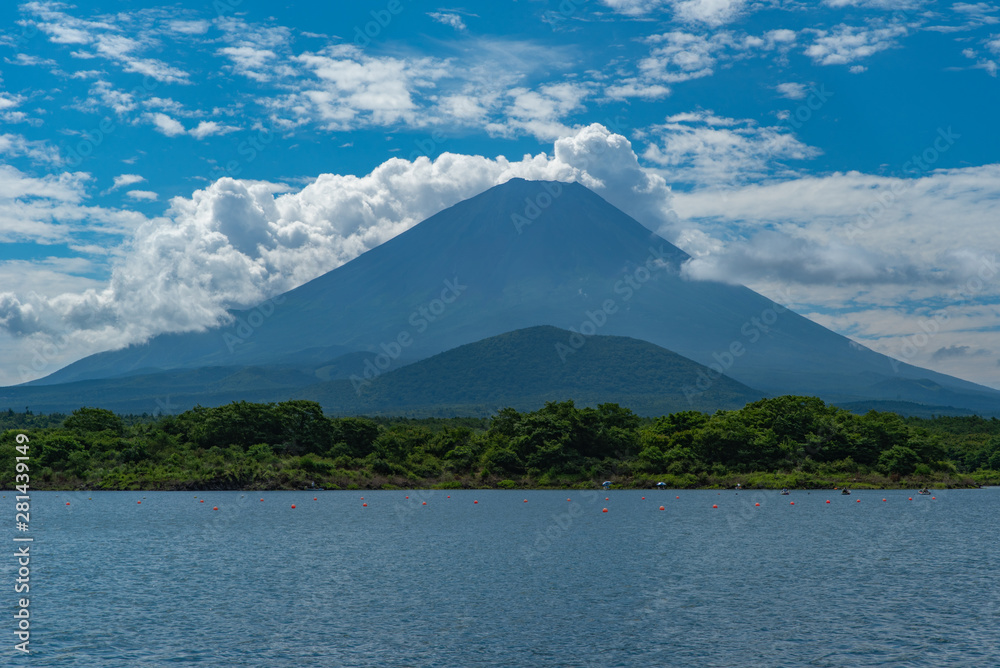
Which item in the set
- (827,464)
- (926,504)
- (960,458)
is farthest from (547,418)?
(960,458)

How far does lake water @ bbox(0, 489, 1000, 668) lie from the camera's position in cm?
2473

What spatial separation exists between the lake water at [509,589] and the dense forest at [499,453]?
28080 millimetres

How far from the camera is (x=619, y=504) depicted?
7556 cm

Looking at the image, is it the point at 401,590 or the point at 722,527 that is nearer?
the point at 401,590

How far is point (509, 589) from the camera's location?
1347 inches

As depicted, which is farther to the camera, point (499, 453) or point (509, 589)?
point (499, 453)

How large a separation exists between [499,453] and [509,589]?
2475 inches

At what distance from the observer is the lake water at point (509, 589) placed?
2473cm

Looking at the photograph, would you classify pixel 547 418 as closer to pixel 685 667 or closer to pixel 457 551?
pixel 457 551

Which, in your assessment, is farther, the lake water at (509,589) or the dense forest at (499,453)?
the dense forest at (499,453)

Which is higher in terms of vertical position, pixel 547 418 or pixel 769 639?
pixel 547 418

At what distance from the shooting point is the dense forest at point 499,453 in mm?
92188

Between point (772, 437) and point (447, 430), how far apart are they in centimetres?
3842

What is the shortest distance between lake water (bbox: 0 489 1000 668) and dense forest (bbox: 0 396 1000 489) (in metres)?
28.1
